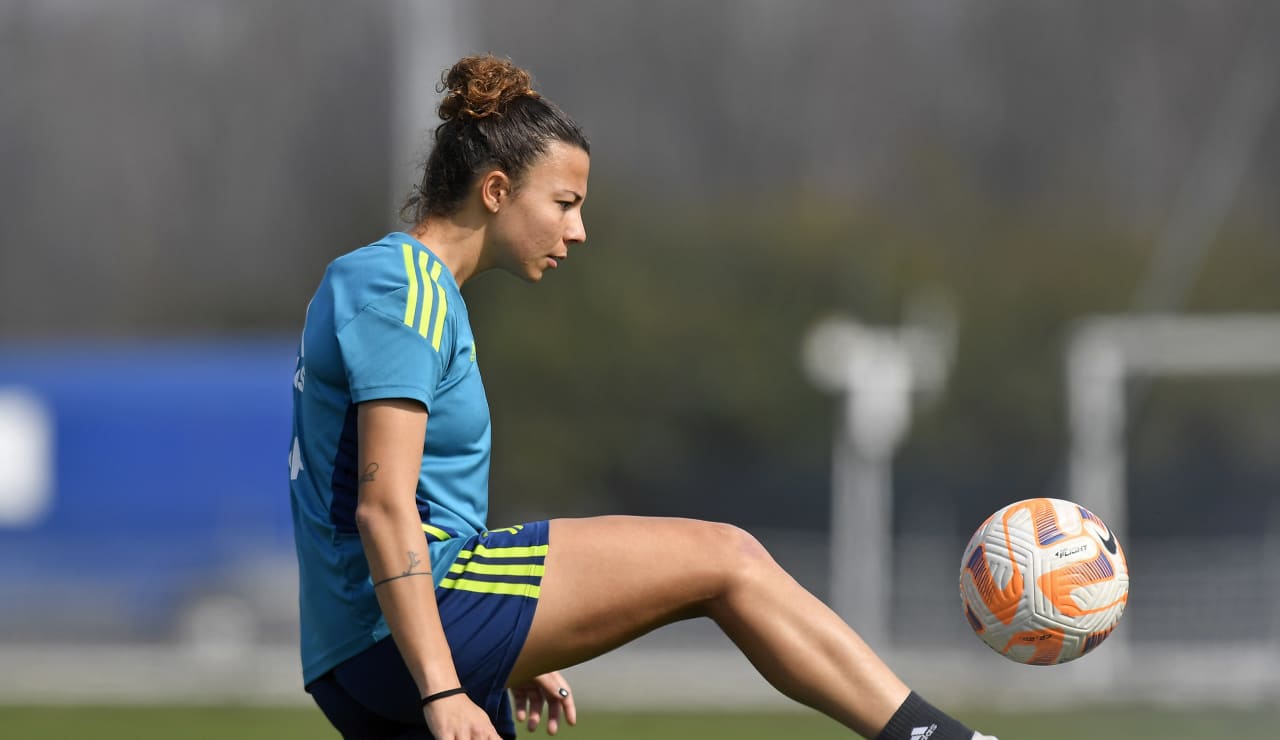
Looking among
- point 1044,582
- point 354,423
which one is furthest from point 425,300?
point 1044,582

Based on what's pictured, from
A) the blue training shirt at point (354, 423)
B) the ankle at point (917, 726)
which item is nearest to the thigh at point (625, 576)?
the blue training shirt at point (354, 423)

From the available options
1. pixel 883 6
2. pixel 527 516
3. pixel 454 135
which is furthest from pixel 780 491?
pixel 454 135

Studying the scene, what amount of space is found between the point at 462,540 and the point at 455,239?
2.22 feet

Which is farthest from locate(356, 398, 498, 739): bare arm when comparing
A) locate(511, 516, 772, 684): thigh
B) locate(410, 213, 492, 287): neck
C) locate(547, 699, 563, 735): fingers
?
locate(547, 699, 563, 735): fingers

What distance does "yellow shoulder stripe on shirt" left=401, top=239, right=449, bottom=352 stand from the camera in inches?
135

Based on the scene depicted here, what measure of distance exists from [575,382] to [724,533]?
34.0 metres

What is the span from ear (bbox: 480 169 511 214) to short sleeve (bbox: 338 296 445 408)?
1.22ft

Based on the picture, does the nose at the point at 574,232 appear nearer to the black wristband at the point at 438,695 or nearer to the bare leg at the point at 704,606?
the bare leg at the point at 704,606

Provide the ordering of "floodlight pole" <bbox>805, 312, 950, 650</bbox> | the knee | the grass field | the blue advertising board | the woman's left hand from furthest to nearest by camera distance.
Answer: "floodlight pole" <bbox>805, 312, 950, 650</bbox> < the blue advertising board < the grass field < the woman's left hand < the knee

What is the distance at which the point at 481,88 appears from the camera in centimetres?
369

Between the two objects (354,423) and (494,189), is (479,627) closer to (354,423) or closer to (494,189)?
(354,423)

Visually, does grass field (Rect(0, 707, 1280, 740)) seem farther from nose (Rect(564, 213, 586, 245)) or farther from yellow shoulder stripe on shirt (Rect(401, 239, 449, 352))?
yellow shoulder stripe on shirt (Rect(401, 239, 449, 352))

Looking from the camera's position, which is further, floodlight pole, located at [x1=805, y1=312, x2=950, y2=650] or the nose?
floodlight pole, located at [x1=805, y1=312, x2=950, y2=650]

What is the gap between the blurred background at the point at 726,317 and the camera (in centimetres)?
2044
